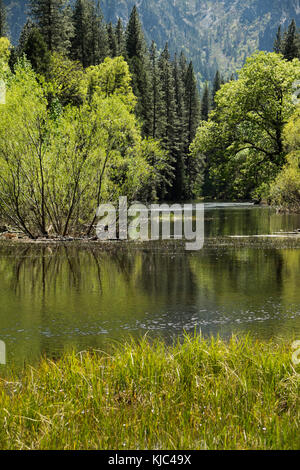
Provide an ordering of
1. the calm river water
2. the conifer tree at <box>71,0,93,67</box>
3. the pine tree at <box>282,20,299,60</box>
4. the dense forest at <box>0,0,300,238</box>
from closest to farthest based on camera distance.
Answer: the calm river water, the dense forest at <box>0,0,300,238</box>, the conifer tree at <box>71,0,93,67</box>, the pine tree at <box>282,20,299,60</box>

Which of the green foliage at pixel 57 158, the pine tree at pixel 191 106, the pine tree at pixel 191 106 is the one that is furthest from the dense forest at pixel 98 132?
the pine tree at pixel 191 106

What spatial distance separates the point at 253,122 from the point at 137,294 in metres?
27.1

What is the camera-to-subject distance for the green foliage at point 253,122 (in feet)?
125

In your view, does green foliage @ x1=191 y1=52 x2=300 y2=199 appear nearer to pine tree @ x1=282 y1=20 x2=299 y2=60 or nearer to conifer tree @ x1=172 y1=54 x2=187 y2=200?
pine tree @ x1=282 y1=20 x2=299 y2=60

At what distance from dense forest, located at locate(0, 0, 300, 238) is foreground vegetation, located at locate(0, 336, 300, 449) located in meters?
18.5

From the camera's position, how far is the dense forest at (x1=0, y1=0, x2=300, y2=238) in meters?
25.3

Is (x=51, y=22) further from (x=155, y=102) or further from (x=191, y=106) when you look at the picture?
(x=191, y=106)

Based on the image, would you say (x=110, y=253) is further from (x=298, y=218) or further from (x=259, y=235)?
(x=298, y=218)

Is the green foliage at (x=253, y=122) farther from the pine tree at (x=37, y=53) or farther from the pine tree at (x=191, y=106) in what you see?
the pine tree at (x=191, y=106)

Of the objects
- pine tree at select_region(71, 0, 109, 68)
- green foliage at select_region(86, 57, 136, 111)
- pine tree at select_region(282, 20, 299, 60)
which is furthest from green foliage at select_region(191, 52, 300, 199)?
pine tree at select_region(282, 20, 299, 60)

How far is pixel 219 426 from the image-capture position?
19.1 feet

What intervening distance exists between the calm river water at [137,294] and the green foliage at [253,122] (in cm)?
1473

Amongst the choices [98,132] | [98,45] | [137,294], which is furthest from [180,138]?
[137,294]

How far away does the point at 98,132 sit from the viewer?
2586 centimetres
